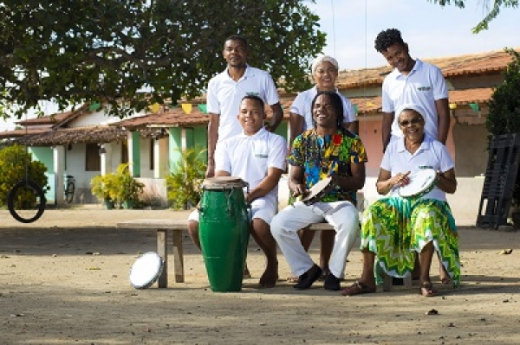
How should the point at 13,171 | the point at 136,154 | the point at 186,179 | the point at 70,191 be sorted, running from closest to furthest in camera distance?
the point at 186,179 < the point at 13,171 < the point at 136,154 < the point at 70,191

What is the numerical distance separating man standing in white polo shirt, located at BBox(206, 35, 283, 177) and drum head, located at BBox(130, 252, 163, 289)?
4.11 ft

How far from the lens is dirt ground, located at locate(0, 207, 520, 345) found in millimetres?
7254

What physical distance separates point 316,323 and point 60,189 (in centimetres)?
3695

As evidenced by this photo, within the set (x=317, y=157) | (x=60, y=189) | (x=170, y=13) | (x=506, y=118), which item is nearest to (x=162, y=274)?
(x=317, y=157)

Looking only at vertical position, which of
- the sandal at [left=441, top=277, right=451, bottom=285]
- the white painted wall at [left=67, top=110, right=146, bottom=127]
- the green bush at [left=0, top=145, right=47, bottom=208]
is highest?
the white painted wall at [left=67, top=110, right=146, bottom=127]

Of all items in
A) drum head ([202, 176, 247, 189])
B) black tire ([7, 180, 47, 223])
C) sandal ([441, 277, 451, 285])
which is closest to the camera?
sandal ([441, 277, 451, 285])

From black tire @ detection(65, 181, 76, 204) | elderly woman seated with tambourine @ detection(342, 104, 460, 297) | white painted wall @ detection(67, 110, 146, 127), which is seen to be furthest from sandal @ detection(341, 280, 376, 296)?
white painted wall @ detection(67, 110, 146, 127)

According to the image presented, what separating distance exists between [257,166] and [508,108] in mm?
10443

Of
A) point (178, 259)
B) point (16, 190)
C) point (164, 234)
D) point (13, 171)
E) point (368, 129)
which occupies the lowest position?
point (178, 259)

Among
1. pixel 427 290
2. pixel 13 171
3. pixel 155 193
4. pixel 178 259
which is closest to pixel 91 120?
pixel 155 193

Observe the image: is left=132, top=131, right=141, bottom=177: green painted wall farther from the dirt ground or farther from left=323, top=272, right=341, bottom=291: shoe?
left=323, top=272, right=341, bottom=291: shoe

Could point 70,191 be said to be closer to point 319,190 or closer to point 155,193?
point 155,193

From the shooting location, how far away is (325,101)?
32.2 feet

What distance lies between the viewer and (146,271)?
10219 millimetres
